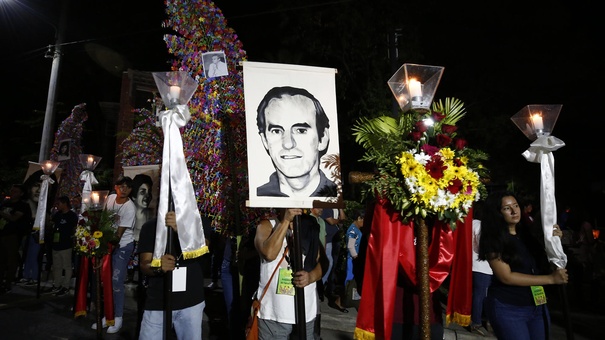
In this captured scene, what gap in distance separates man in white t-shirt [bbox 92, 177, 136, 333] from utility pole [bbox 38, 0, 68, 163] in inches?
295

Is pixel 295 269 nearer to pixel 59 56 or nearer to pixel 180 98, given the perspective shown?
pixel 180 98

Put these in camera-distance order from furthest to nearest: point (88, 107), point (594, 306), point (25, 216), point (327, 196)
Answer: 1. point (88, 107)
2. point (25, 216)
3. point (594, 306)
4. point (327, 196)

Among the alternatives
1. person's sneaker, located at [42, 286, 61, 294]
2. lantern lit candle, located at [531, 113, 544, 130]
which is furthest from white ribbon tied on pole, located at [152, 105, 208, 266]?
person's sneaker, located at [42, 286, 61, 294]

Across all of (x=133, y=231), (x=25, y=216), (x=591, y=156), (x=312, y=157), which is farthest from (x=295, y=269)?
(x=591, y=156)

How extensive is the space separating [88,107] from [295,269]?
27080mm

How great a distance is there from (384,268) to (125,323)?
5833 mm

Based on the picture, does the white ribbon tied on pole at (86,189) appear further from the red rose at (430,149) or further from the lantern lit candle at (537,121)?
the lantern lit candle at (537,121)

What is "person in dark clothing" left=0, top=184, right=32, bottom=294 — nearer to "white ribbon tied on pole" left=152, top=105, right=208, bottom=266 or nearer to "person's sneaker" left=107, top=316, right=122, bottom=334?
"person's sneaker" left=107, top=316, right=122, bottom=334

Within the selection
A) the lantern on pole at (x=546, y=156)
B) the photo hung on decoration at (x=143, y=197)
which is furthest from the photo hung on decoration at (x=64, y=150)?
the lantern on pole at (x=546, y=156)

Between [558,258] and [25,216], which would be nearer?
[558,258]

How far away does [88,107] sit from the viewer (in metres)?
26.2

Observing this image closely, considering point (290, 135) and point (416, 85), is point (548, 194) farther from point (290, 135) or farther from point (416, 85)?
point (290, 135)

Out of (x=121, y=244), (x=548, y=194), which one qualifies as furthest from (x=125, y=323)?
(x=548, y=194)

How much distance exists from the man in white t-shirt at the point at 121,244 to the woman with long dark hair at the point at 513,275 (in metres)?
5.33
